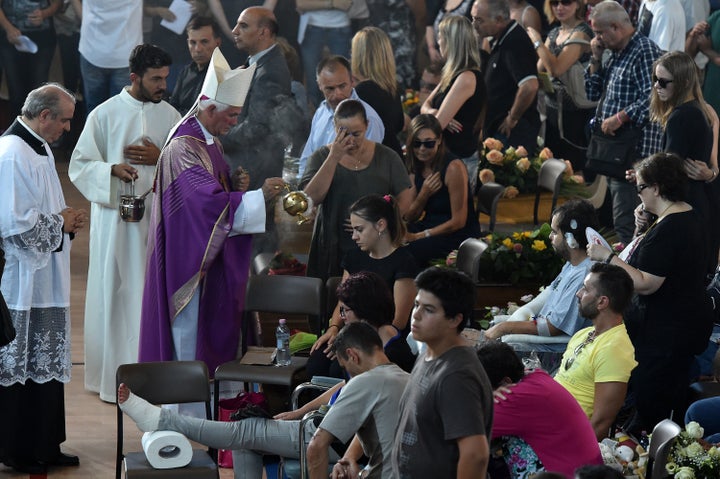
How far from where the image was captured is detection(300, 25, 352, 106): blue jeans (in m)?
12.1

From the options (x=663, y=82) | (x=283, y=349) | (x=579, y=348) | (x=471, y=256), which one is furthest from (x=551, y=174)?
(x=579, y=348)

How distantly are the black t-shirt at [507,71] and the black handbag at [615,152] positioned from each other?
1.63 metres

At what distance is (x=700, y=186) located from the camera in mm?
6996

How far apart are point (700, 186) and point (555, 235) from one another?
134 cm

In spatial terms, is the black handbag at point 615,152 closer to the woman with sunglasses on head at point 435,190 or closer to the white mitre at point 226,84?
the woman with sunglasses on head at point 435,190

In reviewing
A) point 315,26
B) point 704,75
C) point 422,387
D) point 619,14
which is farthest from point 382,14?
point 422,387

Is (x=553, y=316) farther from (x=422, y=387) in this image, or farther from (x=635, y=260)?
(x=422, y=387)

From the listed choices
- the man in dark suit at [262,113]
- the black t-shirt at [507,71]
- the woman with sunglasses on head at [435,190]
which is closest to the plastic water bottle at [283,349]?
the woman with sunglasses on head at [435,190]

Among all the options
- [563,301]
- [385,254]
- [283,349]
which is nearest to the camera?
[563,301]

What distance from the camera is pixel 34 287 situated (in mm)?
6316

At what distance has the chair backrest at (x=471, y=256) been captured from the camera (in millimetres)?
7016

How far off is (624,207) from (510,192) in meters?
1.55

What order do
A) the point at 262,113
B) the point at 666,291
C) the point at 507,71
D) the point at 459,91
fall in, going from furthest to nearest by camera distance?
the point at 507,71, the point at 262,113, the point at 459,91, the point at 666,291

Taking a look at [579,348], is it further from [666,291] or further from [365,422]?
[365,422]
